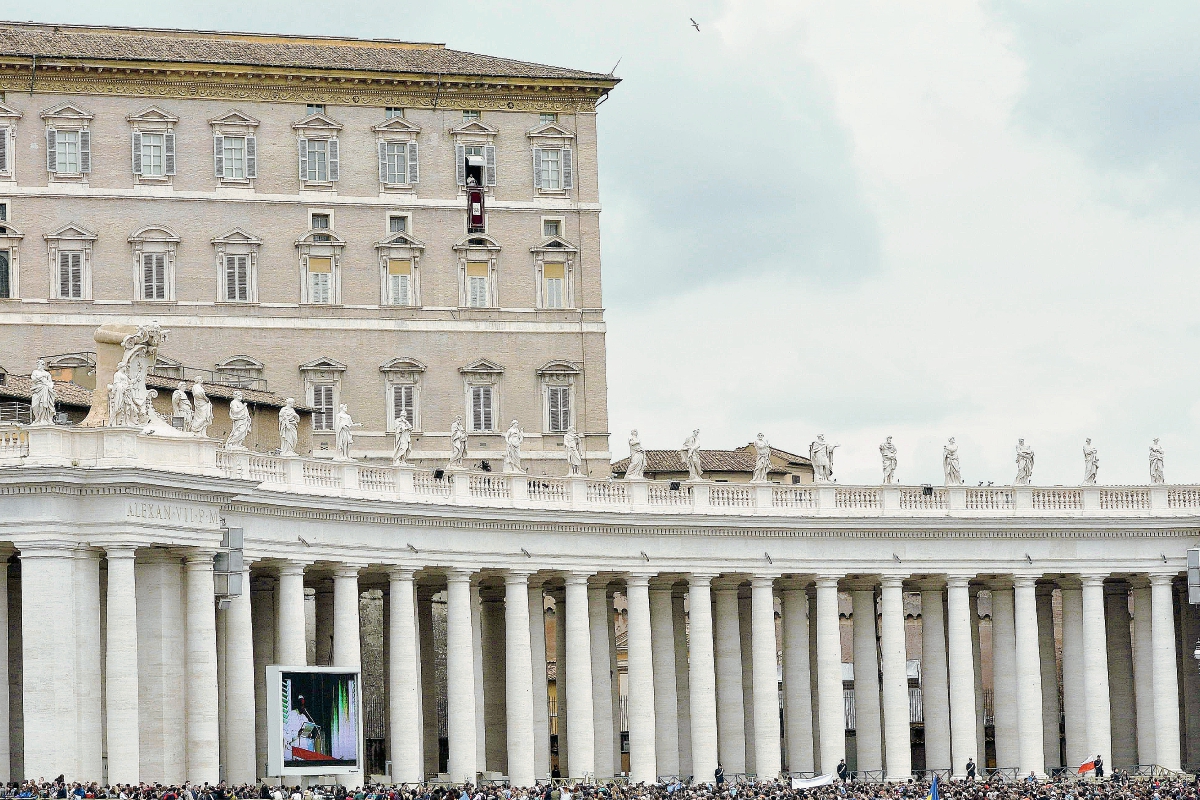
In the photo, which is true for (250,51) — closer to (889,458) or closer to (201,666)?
(889,458)

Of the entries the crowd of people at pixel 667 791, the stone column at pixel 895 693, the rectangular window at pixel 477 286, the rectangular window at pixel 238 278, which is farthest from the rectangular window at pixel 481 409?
the crowd of people at pixel 667 791

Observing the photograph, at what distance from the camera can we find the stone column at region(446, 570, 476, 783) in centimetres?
8819

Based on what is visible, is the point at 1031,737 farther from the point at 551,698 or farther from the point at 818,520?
the point at 551,698

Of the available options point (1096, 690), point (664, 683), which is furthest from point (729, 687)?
point (1096, 690)

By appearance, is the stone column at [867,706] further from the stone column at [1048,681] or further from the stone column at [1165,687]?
the stone column at [1165,687]

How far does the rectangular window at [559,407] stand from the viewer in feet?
402

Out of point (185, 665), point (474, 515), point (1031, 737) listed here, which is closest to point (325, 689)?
point (185, 665)

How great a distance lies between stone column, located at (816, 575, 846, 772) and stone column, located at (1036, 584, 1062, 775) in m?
10.5

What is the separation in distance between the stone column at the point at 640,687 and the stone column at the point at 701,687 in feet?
5.54

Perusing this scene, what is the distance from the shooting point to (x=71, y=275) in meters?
118

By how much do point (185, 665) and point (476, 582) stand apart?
20.4m

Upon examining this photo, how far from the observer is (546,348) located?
123m

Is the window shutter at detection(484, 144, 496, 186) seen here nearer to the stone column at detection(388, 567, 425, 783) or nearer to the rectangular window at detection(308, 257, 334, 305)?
the rectangular window at detection(308, 257, 334, 305)

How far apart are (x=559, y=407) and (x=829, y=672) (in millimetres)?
29369
